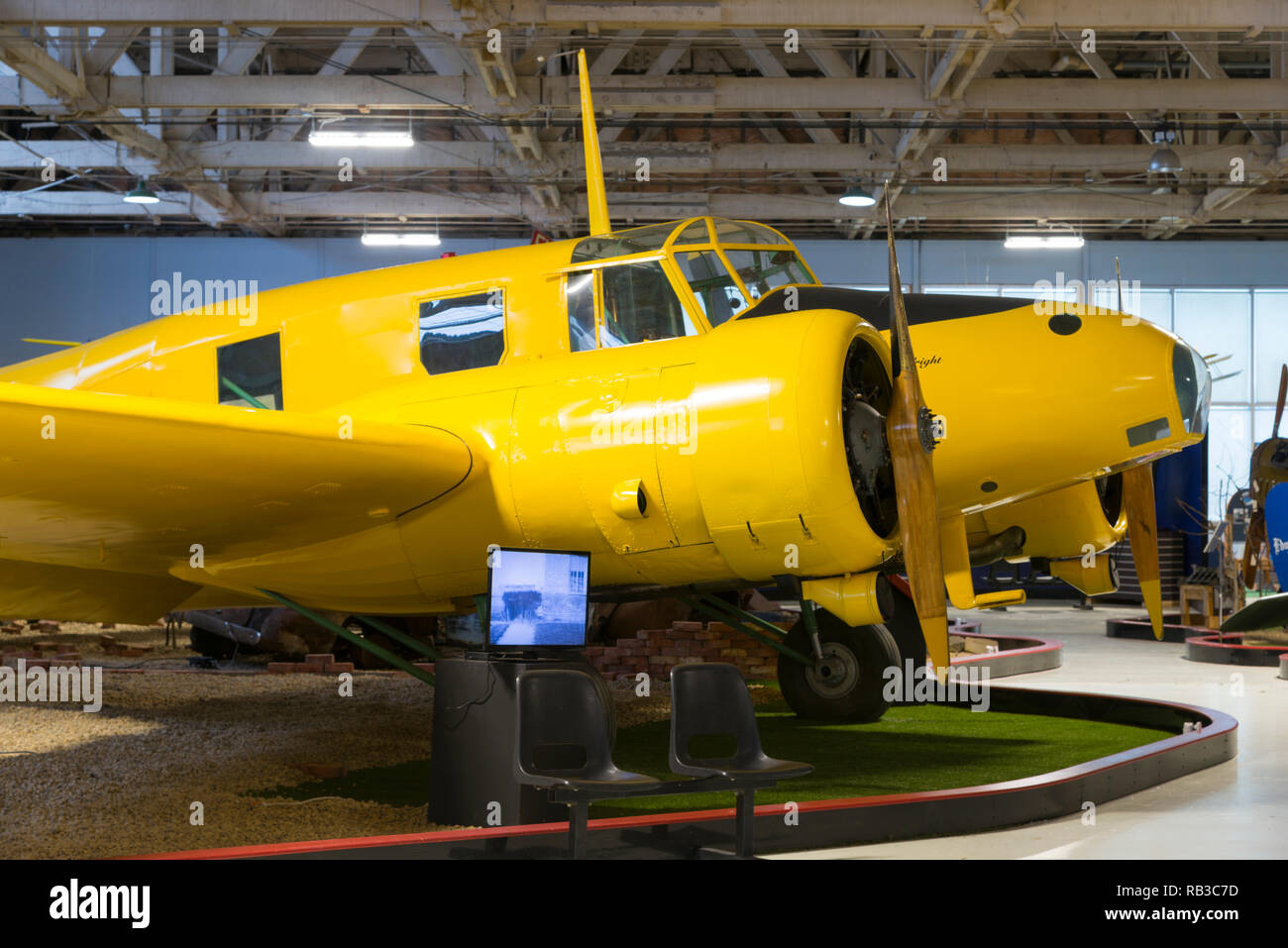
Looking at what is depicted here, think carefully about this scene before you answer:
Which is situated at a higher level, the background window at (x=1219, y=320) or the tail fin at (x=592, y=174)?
the background window at (x=1219, y=320)

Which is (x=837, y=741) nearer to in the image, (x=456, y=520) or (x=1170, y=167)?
(x=456, y=520)

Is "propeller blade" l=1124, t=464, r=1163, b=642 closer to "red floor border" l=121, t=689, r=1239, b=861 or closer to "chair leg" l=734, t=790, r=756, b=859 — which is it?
"red floor border" l=121, t=689, r=1239, b=861

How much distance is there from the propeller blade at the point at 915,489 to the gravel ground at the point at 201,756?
8.71ft

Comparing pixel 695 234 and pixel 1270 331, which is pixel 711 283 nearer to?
pixel 695 234

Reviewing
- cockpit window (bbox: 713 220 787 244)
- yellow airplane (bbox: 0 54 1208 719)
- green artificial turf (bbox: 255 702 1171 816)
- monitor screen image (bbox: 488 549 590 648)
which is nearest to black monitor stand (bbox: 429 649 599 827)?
monitor screen image (bbox: 488 549 590 648)

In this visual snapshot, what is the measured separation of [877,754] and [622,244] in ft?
12.0

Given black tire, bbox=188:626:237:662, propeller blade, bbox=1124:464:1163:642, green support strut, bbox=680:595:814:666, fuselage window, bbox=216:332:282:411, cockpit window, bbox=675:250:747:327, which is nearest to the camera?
cockpit window, bbox=675:250:747:327

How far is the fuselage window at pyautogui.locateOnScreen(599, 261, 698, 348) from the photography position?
664 centimetres

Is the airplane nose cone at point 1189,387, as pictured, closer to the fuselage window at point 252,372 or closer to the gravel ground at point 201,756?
the gravel ground at point 201,756

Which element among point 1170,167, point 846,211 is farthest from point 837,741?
point 846,211

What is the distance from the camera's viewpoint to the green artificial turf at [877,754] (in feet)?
20.9

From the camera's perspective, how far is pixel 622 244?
22.9 ft

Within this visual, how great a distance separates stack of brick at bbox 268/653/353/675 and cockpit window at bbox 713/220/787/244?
6285mm

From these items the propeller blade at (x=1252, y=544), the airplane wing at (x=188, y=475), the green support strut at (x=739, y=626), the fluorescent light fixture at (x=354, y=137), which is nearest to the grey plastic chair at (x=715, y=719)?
the airplane wing at (x=188, y=475)
